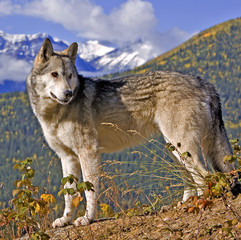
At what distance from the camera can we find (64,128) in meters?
5.32

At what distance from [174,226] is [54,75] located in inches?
116

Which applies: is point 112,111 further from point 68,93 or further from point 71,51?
point 71,51

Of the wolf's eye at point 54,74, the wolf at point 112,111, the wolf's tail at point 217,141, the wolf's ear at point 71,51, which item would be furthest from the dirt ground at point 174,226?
the wolf's ear at point 71,51

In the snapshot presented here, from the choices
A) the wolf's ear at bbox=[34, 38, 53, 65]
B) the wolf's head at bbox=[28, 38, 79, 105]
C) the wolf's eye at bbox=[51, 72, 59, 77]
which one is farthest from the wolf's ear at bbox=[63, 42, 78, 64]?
the wolf's eye at bbox=[51, 72, 59, 77]

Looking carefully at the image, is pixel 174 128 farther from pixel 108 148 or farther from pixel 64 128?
pixel 64 128

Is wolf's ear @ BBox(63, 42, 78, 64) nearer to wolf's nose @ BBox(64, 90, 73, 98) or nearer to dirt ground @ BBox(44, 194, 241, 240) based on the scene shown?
wolf's nose @ BBox(64, 90, 73, 98)

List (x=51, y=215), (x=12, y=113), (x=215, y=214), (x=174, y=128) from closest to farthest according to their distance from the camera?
(x=215, y=214) < (x=51, y=215) < (x=174, y=128) < (x=12, y=113)

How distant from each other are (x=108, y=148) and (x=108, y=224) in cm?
172

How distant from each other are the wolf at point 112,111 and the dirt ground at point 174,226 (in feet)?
2.58

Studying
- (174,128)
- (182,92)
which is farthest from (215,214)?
(182,92)

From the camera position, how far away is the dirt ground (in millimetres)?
3092

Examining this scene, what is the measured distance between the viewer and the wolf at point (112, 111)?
5.18 m

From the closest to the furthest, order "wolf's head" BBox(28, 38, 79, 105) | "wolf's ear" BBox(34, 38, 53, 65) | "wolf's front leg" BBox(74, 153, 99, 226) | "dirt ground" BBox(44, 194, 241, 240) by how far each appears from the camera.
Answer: "dirt ground" BBox(44, 194, 241, 240), "wolf's front leg" BBox(74, 153, 99, 226), "wolf's head" BBox(28, 38, 79, 105), "wolf's ear" BBox(34, 38, 53, 65)

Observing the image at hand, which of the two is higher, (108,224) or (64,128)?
(64,128)
